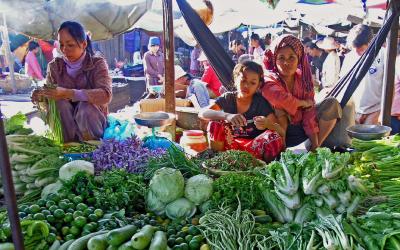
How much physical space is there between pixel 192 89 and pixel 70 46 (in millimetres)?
3271

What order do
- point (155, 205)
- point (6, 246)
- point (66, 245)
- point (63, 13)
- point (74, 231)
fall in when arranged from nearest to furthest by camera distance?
point (6, 246) < point (66, 245) < point (74, 231) < point (155, 205) < point (63, 13)

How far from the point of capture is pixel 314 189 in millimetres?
2188

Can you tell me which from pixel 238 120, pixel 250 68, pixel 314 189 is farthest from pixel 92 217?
pixel 250 68

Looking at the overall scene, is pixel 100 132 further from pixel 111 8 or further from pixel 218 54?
pixel 111 8

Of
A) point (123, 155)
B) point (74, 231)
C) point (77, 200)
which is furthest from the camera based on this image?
point (123, 155)

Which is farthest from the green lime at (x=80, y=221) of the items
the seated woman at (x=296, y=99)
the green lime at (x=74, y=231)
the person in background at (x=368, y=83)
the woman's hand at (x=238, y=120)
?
the person in background at (x=368, y=83)

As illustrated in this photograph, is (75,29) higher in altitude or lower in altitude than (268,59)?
higher

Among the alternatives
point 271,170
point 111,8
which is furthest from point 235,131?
point 111,8

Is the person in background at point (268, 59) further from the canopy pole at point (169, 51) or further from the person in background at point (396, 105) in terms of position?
the person in background at point (396, 105)

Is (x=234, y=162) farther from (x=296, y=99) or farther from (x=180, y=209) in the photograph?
(x=296, y=99)

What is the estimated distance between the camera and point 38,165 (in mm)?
2932

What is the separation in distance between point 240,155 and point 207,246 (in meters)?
1.10

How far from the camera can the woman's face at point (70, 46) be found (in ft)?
11.7

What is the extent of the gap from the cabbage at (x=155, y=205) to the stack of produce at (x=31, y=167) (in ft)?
3.10
